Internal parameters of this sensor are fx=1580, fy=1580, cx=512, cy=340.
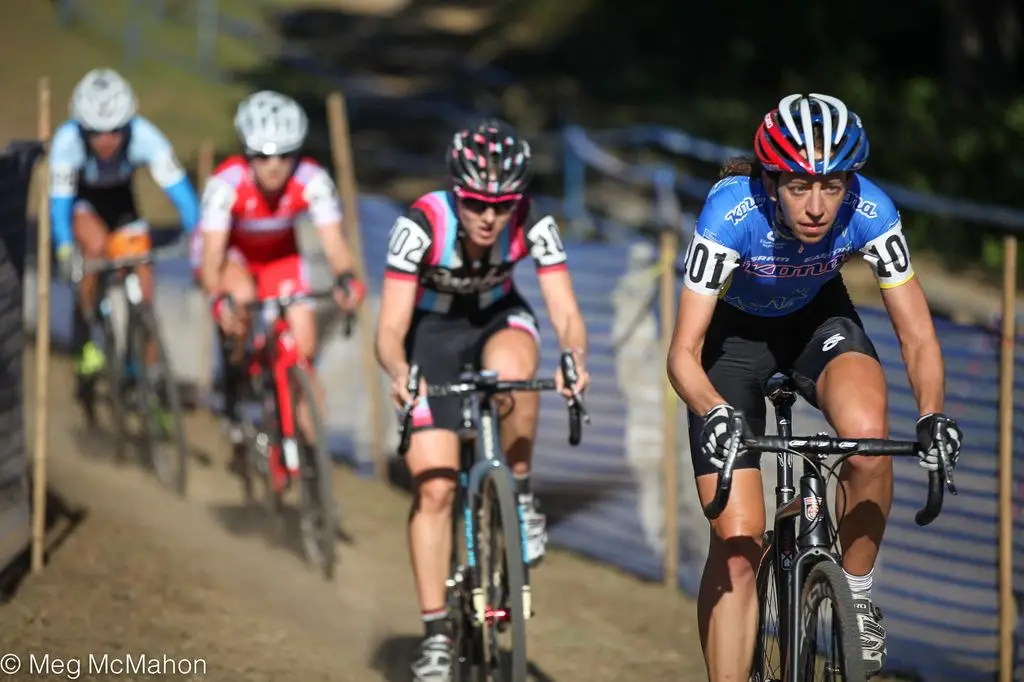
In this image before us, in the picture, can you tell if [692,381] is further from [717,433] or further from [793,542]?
[793,542]

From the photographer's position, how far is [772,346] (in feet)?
18.8

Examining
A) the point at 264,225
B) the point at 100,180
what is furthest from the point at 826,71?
the point at 264,225

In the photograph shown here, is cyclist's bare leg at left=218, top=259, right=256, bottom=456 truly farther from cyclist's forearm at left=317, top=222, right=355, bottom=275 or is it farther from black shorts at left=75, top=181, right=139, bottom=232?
black shorts at left=75, top=181, right=139, bottom=232

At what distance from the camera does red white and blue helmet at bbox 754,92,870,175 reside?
Answer: 5043 mm

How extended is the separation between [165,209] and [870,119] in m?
9.82

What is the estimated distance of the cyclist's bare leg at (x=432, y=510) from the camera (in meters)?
6.53

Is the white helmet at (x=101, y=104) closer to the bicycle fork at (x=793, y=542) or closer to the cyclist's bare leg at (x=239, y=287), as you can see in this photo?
the cyclist's bare leg at (x=239, y=287)

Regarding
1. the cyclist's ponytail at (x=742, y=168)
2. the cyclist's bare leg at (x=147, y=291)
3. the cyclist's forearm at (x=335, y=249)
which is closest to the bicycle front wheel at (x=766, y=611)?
the cyclist's ponytail at (x=742, y=168)

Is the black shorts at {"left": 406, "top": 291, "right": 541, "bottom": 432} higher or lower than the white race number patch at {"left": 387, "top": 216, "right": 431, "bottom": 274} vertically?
lower

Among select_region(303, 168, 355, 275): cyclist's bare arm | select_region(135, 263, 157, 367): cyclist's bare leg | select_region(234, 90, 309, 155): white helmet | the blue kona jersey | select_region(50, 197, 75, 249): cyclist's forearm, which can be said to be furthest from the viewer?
select_region(135, 263, 157, 367): cyclist's bare leg

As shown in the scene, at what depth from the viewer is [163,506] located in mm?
10172

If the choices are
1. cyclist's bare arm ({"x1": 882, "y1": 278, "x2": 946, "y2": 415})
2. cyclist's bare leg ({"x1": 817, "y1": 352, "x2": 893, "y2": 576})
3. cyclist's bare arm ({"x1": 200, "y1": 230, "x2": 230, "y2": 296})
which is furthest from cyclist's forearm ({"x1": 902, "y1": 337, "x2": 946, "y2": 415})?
cyclist's bare arm ({"x1": 200, "y1": 230, "x2": 230, "y2": 296})

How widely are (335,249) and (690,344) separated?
14.2 feet

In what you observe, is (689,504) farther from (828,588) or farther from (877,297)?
(877,297)
